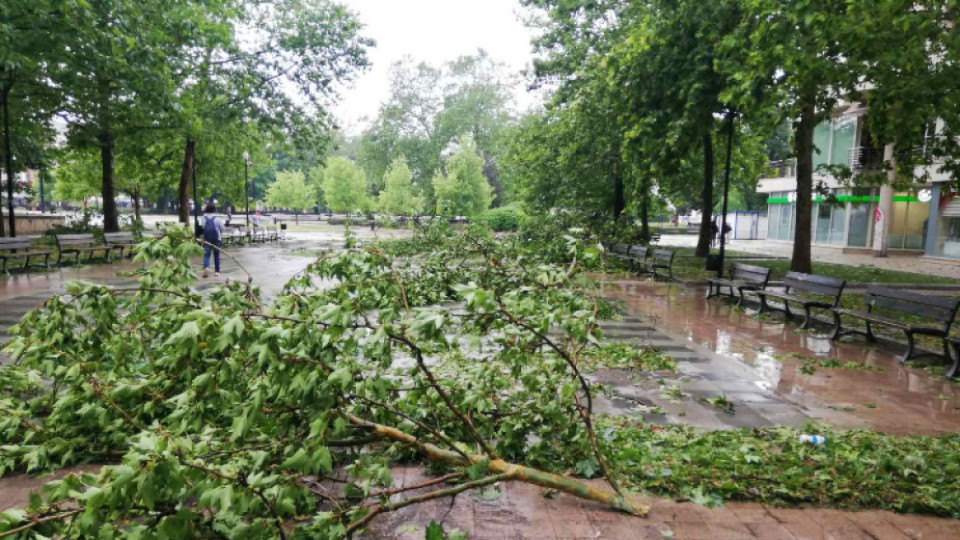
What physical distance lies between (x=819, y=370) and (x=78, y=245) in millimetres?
19774

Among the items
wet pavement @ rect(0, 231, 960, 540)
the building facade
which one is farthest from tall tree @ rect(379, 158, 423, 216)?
wet pavement @ rect(0, 231, 960, 540)

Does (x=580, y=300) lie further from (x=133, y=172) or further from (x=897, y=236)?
(x=133, y=172)

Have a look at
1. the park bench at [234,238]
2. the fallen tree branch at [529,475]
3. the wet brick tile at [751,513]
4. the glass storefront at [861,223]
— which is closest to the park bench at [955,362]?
the wet brick tile at [751,513]

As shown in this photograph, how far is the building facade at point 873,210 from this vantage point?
25828mm

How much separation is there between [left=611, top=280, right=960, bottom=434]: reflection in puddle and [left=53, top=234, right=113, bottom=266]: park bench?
15.5 m

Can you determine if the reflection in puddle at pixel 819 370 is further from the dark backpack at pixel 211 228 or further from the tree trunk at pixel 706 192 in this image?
the dark backpack at pixel 211 228

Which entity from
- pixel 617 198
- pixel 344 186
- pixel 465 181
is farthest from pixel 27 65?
pixel 344 186

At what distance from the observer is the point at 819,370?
289 inches

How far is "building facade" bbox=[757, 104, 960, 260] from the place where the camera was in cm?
2583

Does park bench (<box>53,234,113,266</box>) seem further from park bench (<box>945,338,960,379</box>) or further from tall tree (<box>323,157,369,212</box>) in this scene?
tall tree (<box>323,157,369,212</box>)

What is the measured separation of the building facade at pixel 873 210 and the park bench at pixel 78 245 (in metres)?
23.0

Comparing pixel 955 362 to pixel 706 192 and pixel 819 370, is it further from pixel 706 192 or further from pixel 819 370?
pixel 706 192

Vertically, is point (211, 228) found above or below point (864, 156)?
below

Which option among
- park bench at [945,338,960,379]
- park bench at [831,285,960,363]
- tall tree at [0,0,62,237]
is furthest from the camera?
tall tree at [0,0,62,237]
